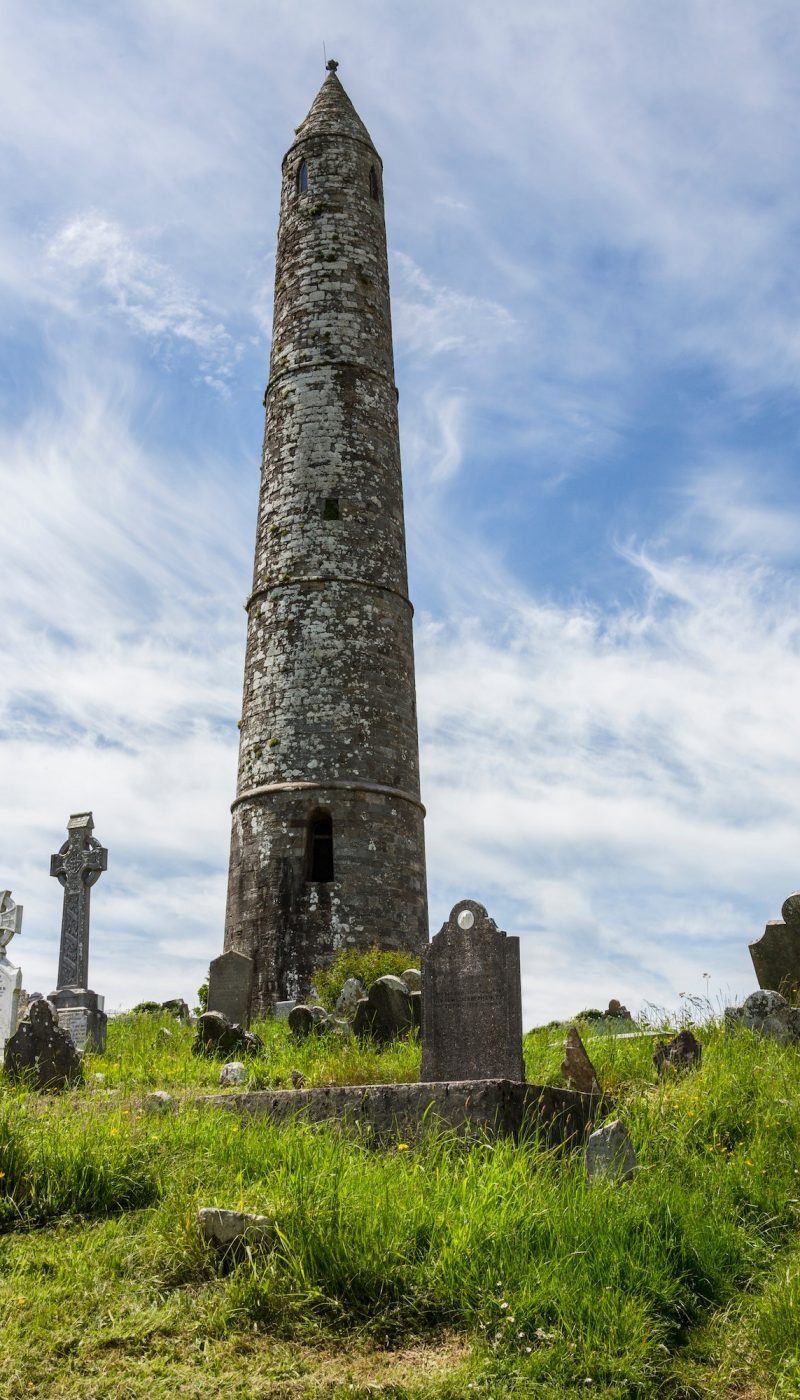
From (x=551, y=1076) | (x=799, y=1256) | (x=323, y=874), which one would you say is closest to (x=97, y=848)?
(x=323, y=874)

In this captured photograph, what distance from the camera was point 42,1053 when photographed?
9391mm

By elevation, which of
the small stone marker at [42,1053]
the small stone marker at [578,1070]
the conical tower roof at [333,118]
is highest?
the conical tower roof at [333,118]

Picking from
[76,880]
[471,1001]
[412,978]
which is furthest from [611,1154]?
[76,880]

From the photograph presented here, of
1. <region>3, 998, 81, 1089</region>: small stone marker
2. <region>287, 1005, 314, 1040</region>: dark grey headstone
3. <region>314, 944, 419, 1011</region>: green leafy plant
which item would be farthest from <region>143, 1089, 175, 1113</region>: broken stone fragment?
<region>314, 944, 419, 1011</region>: green leafy plant

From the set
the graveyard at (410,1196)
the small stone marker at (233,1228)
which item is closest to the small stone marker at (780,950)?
the graveyard at (410,1196)

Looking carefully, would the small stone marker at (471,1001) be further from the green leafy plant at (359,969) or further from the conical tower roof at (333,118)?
the conical tower roof at (333,118)

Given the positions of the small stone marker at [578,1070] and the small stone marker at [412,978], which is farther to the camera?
the small stone marker at [412,978]

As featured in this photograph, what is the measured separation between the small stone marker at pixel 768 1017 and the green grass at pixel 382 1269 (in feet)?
9.00

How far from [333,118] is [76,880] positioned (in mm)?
13041

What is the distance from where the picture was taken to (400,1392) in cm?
441

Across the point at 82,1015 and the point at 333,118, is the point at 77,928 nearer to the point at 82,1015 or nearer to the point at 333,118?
the point at 82,1015

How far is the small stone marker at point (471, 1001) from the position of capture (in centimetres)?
844

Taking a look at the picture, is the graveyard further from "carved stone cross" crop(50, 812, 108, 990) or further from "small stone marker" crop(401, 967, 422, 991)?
"carved stone cross" crop(50, 812, 108, 990)

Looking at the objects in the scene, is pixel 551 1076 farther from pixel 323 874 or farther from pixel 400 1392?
pixel 323 874
